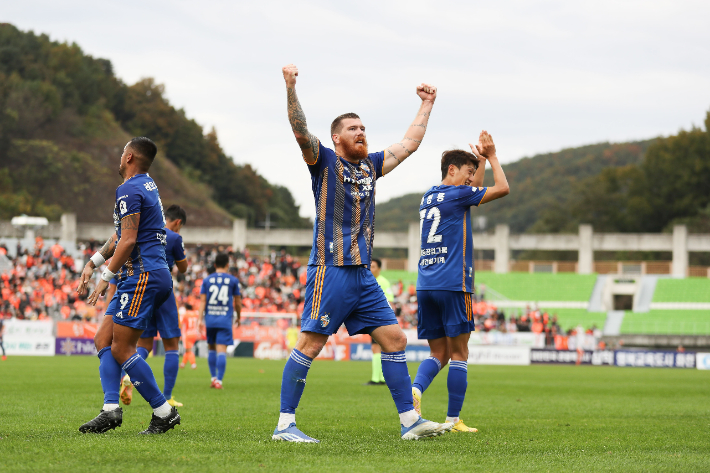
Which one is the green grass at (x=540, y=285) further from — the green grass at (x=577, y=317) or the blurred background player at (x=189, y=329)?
the blurred background player at (x=189, y=329)

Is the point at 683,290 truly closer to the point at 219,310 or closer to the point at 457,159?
the point at 219,310

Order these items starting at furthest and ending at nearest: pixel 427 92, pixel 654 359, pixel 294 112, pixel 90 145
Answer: pixel 90 145, pixel 654 359, pixel 427 92, pixel 294 112

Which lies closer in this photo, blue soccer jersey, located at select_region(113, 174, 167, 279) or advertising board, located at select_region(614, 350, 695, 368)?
blue soccer jersey, located at select_region(113, 174, 167, 279)

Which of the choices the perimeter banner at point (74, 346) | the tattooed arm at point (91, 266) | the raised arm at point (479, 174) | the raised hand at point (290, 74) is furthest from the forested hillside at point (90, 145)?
the raised hand at point (290, 74)

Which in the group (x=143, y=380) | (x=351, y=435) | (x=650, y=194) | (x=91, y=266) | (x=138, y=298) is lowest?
(x=351, y=435)

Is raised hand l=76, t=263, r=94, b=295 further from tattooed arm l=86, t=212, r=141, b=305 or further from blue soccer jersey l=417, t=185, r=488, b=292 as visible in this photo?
blue soccer jersey l=417, t=185, r=488, b=292

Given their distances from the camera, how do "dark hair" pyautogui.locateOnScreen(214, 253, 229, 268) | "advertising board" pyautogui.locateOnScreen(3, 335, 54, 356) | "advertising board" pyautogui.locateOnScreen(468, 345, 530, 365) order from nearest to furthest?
"dark hair" pyautogui.locateOnScreen(214, 253, 229, 268) → "advertising board" pyautogui.locateOnScreen(3, 335, 54, 356) → "advertising board" pyautogui.locateOnScreen(468, 345, 530, 365)

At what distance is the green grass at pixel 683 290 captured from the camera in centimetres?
5359

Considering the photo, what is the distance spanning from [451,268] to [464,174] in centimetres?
94

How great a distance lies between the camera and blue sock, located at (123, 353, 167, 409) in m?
6.47

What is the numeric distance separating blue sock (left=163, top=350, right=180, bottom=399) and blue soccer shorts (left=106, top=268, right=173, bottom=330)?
3884 mm

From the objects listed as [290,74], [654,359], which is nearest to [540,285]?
[654,359]

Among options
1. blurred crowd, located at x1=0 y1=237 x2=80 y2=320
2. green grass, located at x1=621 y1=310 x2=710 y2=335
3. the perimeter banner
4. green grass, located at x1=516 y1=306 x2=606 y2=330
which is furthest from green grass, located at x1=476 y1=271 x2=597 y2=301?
the perimeter banner

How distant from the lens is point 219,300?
541 inches
